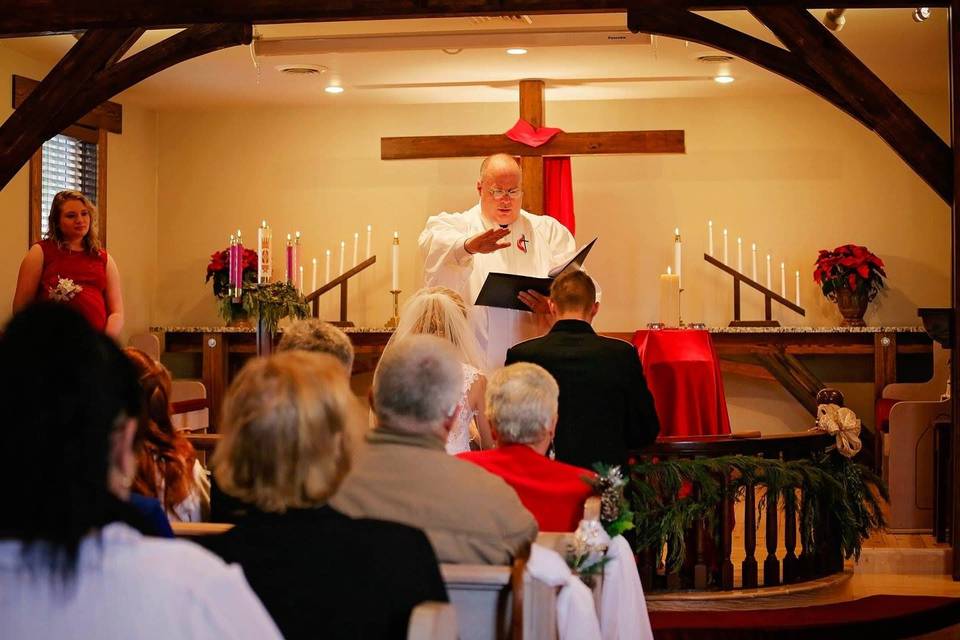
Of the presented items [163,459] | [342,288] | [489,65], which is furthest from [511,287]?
[342,288]

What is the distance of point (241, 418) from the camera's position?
73.7 inches

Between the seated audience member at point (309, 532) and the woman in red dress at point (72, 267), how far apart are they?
3.93m

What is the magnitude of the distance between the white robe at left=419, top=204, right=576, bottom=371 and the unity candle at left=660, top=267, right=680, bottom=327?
19.9 inches

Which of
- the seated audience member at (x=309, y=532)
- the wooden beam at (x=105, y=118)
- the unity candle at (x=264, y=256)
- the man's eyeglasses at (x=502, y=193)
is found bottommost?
the seated audience member at (x=309, y=532)

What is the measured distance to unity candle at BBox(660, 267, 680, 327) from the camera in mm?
5895

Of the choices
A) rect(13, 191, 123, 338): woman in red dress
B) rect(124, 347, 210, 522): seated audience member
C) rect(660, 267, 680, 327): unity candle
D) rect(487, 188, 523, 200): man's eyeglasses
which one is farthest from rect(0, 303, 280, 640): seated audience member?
rect(660, 267, 680, 327): unity candle

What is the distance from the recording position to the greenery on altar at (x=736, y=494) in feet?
14.8

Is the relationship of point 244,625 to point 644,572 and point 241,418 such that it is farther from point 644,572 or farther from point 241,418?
point 644,572

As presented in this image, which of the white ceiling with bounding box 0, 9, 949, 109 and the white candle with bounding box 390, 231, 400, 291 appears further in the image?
the white candle with bounding box 390, 231, 400, 291

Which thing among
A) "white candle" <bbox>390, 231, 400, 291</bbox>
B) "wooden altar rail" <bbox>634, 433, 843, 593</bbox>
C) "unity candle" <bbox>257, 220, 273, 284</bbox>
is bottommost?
"wooden altar rail" <bbox>634, 433, 843, 593</bbox>

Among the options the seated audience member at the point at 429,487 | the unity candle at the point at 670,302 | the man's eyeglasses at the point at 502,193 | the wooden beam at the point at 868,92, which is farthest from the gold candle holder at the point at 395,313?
the seated audience member at the point at 429,487

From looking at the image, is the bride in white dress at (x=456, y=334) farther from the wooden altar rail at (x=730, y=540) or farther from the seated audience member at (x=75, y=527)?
the seated audience member at (x=75, y=527)

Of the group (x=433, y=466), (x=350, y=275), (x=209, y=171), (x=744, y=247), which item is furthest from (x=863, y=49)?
(x=433, y=466)

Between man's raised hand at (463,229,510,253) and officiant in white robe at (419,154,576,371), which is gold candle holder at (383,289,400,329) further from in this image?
man's raised hand at (463,229,510,253)
